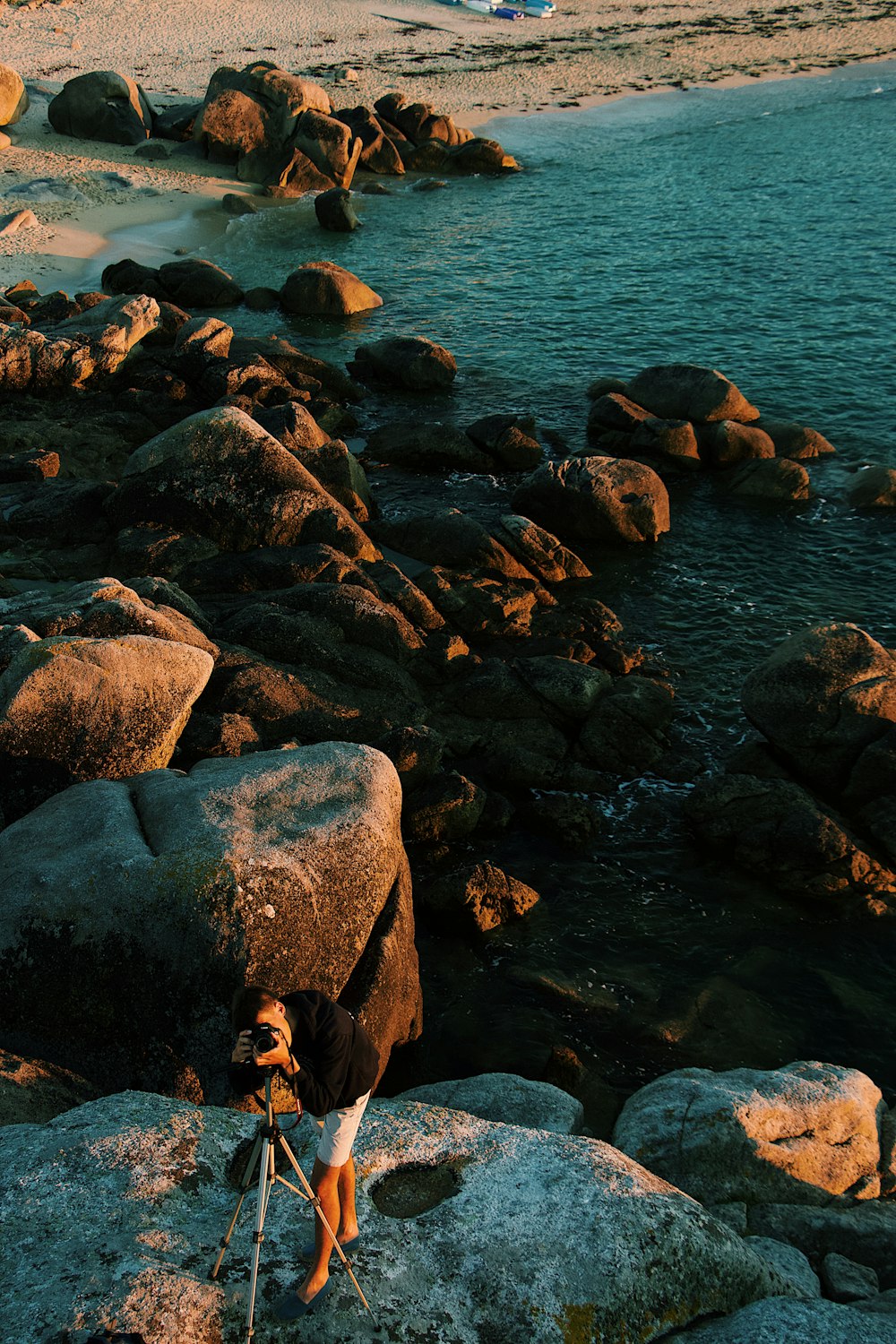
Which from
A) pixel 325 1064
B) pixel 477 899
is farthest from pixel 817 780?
pixel 325 1064

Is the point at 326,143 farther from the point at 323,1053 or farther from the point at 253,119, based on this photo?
the point at 323,1053

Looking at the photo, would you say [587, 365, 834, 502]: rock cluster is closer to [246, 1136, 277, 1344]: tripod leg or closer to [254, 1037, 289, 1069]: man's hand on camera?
[254, 1037, 289, 1069]: man's hand on camera

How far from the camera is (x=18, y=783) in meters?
13.9

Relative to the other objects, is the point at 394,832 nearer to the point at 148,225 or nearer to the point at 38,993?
the point at 38,993

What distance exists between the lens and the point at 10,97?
5147cm

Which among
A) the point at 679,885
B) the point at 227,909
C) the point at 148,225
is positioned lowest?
the point at 679,885

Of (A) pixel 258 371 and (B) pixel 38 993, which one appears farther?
(A) pixel 258 371

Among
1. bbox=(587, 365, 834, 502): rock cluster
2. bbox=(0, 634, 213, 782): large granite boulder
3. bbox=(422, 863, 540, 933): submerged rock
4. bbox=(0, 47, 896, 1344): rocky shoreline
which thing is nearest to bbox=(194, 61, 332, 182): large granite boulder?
bbox=(0, 47, 896, 1344): rocky shoreline

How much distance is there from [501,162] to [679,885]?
169ft

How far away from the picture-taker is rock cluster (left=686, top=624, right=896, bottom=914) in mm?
16906

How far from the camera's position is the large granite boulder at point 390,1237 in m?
7.27

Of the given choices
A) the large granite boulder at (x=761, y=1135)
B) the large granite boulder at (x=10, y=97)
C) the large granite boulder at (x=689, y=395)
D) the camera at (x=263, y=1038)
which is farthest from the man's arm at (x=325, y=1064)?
the large granite boulder at (x=10, y=97)

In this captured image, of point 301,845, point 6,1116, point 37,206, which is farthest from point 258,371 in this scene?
point 6,1116

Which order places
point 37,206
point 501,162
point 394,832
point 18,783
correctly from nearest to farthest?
point 394,832
point 18,783
point 37,206
point 501,162
